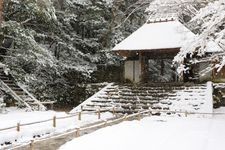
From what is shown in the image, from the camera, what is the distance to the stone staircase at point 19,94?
24.0 meters

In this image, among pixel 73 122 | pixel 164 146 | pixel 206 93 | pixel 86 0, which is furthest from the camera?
pixel 86 0

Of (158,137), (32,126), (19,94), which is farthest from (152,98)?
(158,137)

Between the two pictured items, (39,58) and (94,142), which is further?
(39,58)

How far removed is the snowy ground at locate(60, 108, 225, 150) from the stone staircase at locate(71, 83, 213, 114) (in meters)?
4.03

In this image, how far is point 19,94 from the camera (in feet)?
82.4

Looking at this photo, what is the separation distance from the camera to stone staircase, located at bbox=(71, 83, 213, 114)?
889 inches

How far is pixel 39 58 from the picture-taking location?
2402cm

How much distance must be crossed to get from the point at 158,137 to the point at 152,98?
1060 cm

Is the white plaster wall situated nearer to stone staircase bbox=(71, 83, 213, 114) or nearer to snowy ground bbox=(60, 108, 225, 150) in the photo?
stone staircase bbox=(71, 83, 213, 114)

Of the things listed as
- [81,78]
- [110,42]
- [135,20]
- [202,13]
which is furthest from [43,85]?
[202,13]

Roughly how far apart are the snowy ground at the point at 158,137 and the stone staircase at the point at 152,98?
4032 mm

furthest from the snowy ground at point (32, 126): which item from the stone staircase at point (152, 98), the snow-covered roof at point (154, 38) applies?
the snow-covered roof at point (154, 38)

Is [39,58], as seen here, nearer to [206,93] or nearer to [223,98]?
[206,93]

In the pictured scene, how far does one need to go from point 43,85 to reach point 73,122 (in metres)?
12.2
